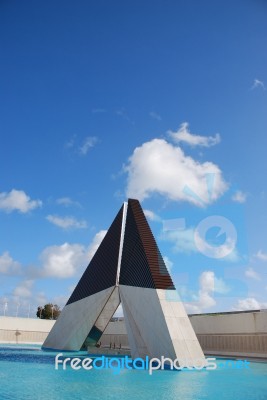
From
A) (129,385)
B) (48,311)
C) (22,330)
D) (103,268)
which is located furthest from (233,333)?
(48,311)

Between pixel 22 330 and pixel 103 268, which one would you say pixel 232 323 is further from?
pixel 22 330

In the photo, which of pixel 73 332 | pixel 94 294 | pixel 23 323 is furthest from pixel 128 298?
pixel 23 323

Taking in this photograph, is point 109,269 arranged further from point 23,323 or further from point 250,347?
point 23,323

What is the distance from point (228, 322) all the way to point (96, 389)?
52.9ft

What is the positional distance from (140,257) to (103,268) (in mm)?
4542

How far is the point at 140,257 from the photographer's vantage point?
1742cm

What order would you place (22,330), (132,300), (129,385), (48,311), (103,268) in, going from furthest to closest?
(48,311) < (22,330) < (103,268) < (132,300) < (129,385)

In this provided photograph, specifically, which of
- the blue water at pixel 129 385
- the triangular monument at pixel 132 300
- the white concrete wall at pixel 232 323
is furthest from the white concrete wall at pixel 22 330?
the blue water at pixel 129 385

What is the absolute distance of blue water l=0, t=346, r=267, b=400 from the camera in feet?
26.6

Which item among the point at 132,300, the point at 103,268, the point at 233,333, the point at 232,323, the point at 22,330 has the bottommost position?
the point at 22,330

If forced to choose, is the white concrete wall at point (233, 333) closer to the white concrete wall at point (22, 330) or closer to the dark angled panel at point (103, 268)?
the dark angled panel at point (103, 268)

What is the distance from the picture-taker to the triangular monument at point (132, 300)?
14133mm

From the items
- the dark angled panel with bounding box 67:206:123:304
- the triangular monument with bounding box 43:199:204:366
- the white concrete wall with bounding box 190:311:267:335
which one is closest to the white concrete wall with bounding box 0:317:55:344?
the triangular monument with bounding box 43:199:204:366

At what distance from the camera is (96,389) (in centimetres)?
885
